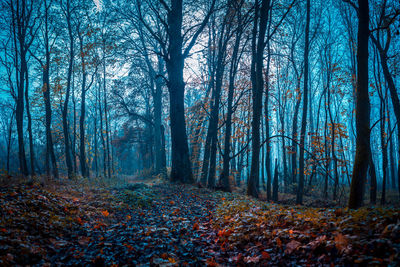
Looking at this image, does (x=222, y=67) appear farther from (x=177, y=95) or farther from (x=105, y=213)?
(x=105, y=213)

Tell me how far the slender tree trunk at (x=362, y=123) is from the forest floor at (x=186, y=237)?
3.84 feet

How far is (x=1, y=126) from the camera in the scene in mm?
28703

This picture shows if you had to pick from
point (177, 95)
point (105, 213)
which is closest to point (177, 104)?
point (177, 95)

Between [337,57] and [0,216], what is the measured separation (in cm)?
2338

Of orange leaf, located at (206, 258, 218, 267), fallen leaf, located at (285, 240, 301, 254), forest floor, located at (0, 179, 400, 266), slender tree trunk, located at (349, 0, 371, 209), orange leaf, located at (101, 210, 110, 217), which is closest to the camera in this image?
forest floor, located at (0, 179, 400, 266)

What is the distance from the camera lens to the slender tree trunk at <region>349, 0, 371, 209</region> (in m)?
4.27

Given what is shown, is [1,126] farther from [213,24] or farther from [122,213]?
[122,213]

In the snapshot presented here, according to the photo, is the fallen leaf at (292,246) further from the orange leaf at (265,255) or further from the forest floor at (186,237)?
the orange leaf at (265,255)

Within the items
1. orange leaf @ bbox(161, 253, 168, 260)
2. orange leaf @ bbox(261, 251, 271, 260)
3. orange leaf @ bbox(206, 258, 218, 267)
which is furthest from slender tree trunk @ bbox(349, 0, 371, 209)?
orange leaf @ bbox(161, 253, 168, 260)

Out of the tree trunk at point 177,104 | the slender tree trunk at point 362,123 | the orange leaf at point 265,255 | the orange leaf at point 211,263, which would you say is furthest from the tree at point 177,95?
the orange leaf at point 265,255

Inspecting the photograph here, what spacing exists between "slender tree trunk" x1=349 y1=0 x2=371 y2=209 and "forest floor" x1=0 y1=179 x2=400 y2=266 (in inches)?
46.1

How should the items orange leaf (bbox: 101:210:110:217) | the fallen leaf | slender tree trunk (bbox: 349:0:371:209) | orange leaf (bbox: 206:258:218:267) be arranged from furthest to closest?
orange leaf (bbox: 101:210:110:217) → slender tree trunk (bbox: 349:0:371:209) → orange leaf (bbox: 206:258:218:267) → the fallen leaf

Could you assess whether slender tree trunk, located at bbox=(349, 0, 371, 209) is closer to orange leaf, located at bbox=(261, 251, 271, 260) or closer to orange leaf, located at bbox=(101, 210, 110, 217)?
orange leaf, located at bbox=(261, 251, 271, 260)

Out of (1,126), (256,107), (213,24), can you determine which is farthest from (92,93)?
(256,107)
